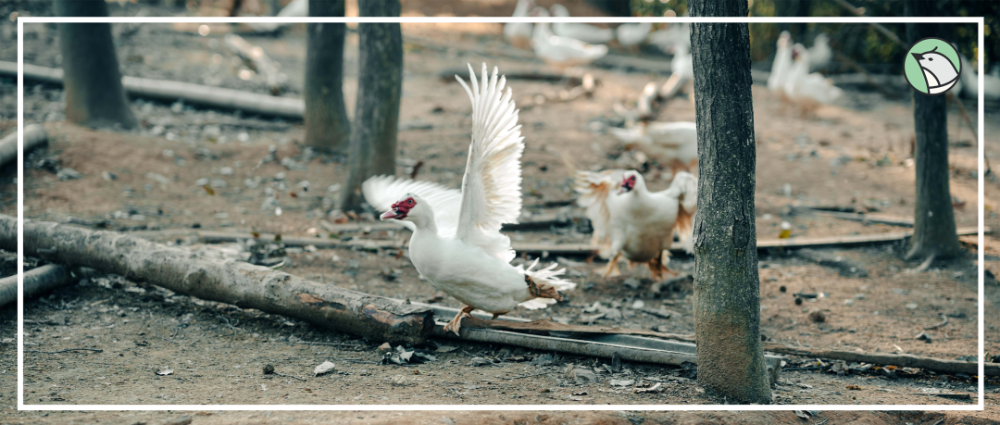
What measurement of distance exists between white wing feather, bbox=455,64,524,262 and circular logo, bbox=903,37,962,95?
1.87 meters

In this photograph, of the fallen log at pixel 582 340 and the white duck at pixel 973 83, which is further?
the white duck at pixel 973 83

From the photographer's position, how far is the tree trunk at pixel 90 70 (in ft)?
25.2

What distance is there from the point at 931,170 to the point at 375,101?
5.00m

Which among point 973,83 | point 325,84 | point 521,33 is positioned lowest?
point 325,84

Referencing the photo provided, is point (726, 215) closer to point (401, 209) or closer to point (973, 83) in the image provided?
point (401, 209)

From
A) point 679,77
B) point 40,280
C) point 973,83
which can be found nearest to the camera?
point 40,280

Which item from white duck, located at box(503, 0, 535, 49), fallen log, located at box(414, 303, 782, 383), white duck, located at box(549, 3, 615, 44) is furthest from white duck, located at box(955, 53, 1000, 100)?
fallen log, located at box(414, 303, 782, 383)

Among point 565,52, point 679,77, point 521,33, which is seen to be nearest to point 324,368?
point 565,52

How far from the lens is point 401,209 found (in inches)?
148

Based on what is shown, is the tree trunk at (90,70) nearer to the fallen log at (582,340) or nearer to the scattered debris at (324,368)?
the scattered debris at (324,368)

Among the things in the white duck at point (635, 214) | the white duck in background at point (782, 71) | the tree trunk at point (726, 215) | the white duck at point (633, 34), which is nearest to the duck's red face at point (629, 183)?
the white duck at point (635, 214)

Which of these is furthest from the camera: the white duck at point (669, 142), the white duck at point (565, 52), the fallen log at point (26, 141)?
the white duck at point (565, 52)

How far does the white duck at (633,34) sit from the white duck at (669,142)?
9938mm

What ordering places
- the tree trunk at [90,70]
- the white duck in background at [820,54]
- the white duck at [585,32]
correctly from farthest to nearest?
the white duck at [585,32] → the white duck in background at [820,54] → the tree trunk at [90,70]
